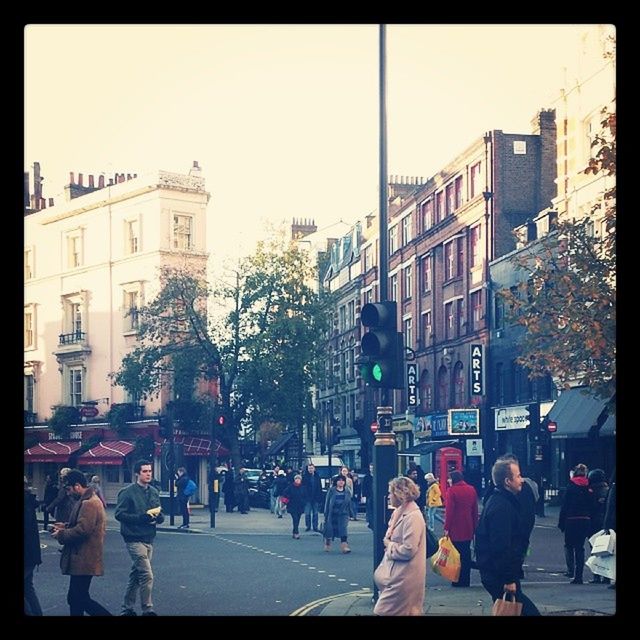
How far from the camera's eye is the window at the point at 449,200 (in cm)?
5788

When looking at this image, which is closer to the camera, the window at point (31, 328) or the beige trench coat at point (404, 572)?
the beige trench coat at point (404, 572)

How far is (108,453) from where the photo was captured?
185ft

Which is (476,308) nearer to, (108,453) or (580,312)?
(108,453)

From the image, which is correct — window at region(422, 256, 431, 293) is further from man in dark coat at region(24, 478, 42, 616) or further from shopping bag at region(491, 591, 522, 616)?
shopping bag at region(491, 591, 522, 616)

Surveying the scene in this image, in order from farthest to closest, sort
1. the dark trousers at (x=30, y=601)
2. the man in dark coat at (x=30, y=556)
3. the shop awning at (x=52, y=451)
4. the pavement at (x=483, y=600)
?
the shop awning at (x=52, y=451), the pavement at (x=483, y=600), the dark trousers at (x=30, y=601), the man in dark coat at (x=30, y=556)

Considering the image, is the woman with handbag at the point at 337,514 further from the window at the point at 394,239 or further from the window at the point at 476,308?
the window at the point at 394,239

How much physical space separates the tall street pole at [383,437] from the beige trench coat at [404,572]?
9.41 feet

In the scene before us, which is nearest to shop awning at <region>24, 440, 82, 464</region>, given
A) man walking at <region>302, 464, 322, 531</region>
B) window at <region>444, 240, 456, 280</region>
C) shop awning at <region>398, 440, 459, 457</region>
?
shop awning at <region>398, 440, 459, 457</region>

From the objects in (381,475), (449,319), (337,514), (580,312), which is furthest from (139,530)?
(449,319)

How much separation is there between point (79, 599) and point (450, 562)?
397 centimetres

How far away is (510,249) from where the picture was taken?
52812 mm

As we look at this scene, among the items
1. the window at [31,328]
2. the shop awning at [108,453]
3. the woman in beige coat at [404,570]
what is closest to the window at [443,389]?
the shop awning at [108,453]
